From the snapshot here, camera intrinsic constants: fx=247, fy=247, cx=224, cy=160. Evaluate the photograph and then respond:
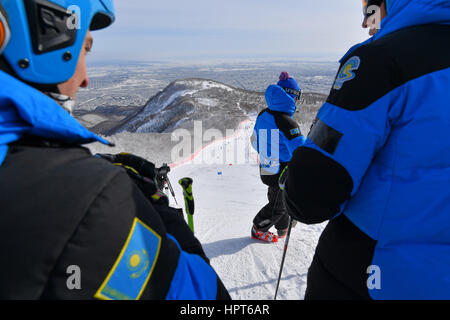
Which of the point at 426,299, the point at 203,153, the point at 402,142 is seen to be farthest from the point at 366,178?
the point at 203,153

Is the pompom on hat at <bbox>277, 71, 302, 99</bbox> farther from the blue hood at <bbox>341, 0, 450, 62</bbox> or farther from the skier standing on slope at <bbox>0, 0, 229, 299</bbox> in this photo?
the skier standing on slope at <bbox>0, 0, 229, 299</bbox>

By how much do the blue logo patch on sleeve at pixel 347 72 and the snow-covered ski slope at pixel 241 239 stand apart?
257 cm

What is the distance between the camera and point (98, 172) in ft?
2.30

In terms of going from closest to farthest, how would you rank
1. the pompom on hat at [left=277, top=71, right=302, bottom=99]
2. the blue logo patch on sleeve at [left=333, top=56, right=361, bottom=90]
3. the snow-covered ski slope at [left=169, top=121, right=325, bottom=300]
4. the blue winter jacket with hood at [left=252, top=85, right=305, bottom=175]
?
the blue logo patch on sleeve at [left=333, top=56, right=361, bottom=90], the snow-covered ski slope at [left=169, top=121, right=325, bottom=300], the blue winter jacket with hood at [left=252, top=85, right=305, bottom=175], the pompom on hat at [left=277, top=71, right=302, bottom=99]

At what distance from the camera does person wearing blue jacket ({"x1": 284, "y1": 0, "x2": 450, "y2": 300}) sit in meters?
1.03

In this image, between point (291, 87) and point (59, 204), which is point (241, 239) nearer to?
point (291, 87)

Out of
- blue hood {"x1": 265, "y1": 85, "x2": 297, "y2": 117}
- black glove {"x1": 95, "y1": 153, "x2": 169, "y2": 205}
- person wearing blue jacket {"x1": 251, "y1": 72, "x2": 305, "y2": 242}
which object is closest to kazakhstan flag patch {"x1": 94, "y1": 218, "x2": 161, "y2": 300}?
black glove {"x1": 95, "y1": 153, "x2": 169, "y2": 205}

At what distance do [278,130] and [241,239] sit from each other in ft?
6.09

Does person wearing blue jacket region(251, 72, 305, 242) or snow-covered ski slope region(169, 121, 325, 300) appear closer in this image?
snow-covered ski slope region(169, 121, 325, 300)

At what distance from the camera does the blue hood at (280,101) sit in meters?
3.52

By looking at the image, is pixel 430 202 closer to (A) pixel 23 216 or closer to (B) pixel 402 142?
(B) pixel 402 142

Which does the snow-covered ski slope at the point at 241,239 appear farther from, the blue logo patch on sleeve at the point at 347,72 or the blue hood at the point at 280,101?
the blue logo patch on sleeve at the point at 347,72

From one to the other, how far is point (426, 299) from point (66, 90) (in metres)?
1.85

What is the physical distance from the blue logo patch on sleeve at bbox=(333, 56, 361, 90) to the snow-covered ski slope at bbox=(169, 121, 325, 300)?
Result: 2.57m
